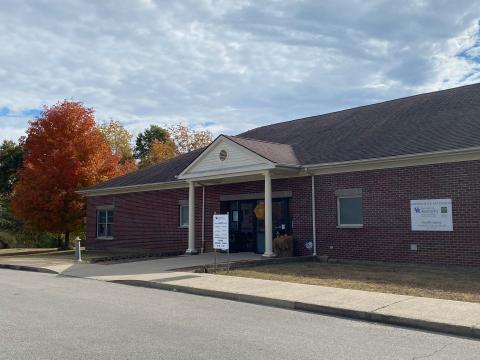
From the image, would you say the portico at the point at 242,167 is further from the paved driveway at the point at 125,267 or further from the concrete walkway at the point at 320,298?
the concrete walkway at the point at 320,298

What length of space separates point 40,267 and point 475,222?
14.2 metres

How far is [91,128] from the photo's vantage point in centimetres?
2911

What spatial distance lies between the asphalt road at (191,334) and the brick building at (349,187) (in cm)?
766

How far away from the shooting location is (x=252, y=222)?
20.5m

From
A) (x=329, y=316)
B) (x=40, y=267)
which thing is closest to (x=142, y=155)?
(x=40, y=267)

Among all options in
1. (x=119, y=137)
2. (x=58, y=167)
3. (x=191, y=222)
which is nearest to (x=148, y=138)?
(x=119, y=137)

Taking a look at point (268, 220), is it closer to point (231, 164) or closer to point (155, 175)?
point (231, 164)

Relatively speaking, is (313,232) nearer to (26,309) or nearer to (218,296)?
(218,296)

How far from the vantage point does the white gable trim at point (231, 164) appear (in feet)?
57.1

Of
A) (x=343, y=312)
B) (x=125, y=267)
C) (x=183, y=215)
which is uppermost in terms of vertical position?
(x=183, y=215)

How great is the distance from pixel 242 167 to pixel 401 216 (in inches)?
227

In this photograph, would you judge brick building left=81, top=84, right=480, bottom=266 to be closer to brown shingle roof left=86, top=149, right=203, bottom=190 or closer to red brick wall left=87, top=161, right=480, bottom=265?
red brick wall left=87, top=161, right=480, bottom=265

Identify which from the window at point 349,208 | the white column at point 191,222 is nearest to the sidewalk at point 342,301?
the window at point 349,208

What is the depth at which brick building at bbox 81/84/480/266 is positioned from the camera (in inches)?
576
